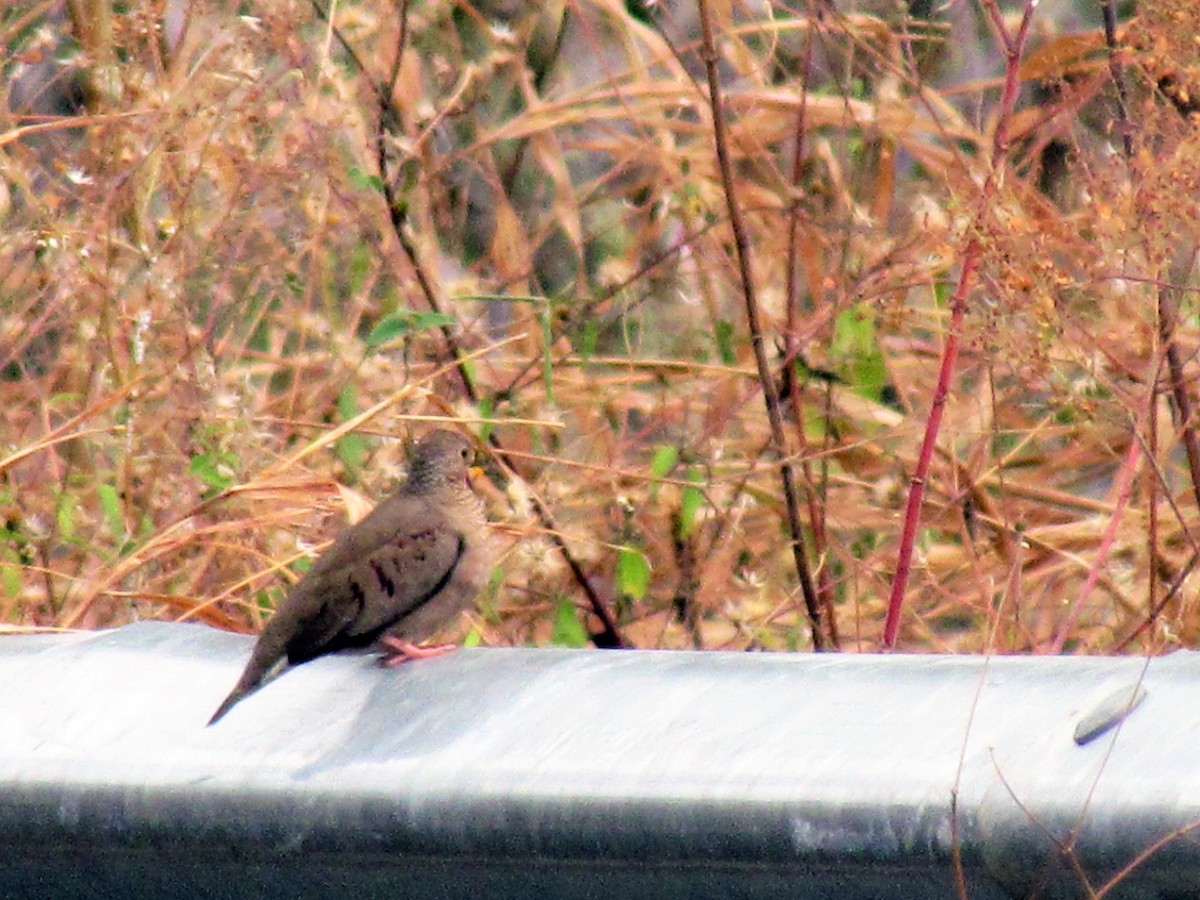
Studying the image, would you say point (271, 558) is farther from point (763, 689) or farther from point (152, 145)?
point (763, 689)

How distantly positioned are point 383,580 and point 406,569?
0.26ft

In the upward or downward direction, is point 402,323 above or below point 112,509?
above

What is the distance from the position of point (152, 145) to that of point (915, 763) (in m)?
2.87

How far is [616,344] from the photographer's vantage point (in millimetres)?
6570

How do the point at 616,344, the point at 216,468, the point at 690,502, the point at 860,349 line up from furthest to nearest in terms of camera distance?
the point at 616,344 < the point at 860,349 < the point at 690,502 < the point at 216,468

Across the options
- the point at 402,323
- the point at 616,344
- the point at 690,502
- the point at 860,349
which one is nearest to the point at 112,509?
the point at 402,323

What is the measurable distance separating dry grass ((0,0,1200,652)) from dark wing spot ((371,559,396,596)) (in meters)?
0.28

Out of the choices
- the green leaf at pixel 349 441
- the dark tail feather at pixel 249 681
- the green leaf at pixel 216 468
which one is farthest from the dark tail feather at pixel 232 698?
the green leaf at pixel 349 441

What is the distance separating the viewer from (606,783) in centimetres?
194

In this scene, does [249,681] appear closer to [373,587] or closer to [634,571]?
[373,587]

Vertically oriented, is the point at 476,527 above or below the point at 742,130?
below

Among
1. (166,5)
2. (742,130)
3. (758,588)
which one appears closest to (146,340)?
(166,5)

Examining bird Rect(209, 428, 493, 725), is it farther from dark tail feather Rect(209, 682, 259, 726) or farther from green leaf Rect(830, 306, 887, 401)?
green leaf Rect(830, 306, 887, 401)

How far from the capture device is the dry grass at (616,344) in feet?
11.8
